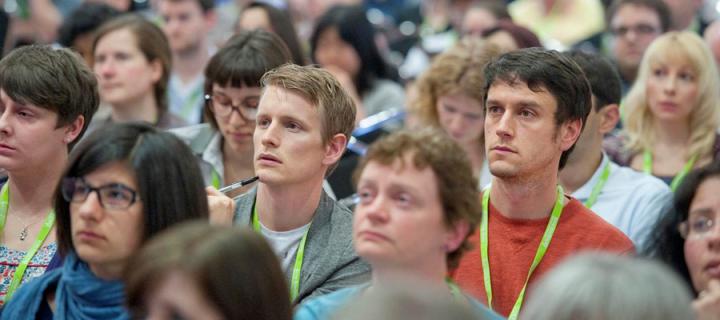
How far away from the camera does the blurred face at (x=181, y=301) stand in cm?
279

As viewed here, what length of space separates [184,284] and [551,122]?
1.77 metres

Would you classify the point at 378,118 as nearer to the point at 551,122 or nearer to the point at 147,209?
the point at 551,122

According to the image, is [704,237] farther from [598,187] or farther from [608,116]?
[608,116]

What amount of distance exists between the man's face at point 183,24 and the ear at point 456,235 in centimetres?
419

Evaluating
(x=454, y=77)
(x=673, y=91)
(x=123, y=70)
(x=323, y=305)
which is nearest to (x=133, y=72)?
(x=123, y=70)

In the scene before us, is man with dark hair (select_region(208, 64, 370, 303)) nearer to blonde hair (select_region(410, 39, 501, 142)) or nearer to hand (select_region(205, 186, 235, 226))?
hand (select_region(205, 186, 235, 226))

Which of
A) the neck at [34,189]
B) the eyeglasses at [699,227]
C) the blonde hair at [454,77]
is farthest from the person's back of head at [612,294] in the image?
the blonde hair at [454,77]

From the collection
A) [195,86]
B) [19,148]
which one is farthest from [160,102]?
[19,148]

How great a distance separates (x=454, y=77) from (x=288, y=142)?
1.52 metres

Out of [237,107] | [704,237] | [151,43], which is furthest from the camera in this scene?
[151,43]

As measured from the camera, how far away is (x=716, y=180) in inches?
159

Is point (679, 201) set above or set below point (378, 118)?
above

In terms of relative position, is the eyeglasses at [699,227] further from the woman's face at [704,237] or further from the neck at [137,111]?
the neck at [137,111]

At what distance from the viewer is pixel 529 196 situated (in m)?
4.20
